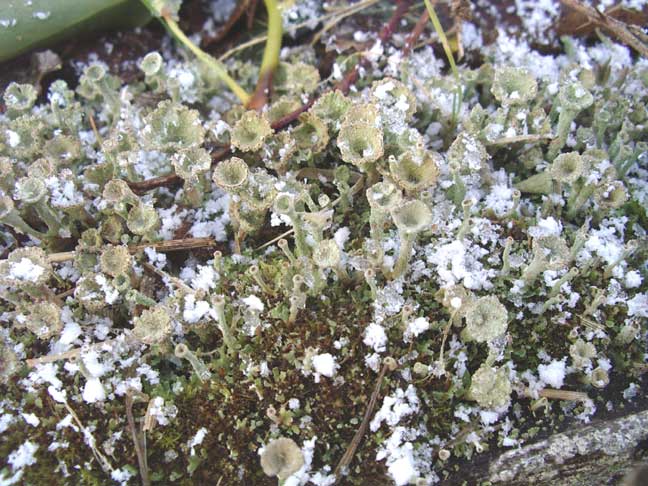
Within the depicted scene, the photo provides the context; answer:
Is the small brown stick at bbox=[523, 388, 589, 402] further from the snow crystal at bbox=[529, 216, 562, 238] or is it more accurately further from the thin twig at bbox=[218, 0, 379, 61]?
the thin twig at bbox=[218, 0, 379, 61]

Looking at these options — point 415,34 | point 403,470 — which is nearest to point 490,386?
point 403,470

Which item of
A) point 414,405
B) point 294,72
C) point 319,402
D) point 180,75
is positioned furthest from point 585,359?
point 180,75

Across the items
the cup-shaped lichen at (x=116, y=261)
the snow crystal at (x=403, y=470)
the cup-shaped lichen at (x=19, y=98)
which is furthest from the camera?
the cup-shaped lichen at (x=19, y=98)

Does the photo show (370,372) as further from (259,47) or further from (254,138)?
(259,47)

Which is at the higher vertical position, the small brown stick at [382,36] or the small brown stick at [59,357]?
the small brown stick at [382,36]

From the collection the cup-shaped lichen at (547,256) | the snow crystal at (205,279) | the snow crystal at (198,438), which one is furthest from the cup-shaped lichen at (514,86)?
the snow crystal at (198,438)

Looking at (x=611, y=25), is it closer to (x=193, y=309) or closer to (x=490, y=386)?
(x=490, y=386)

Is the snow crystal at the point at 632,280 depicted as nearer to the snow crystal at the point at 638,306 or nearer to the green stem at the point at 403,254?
the snow crystal at the point at 638,306
